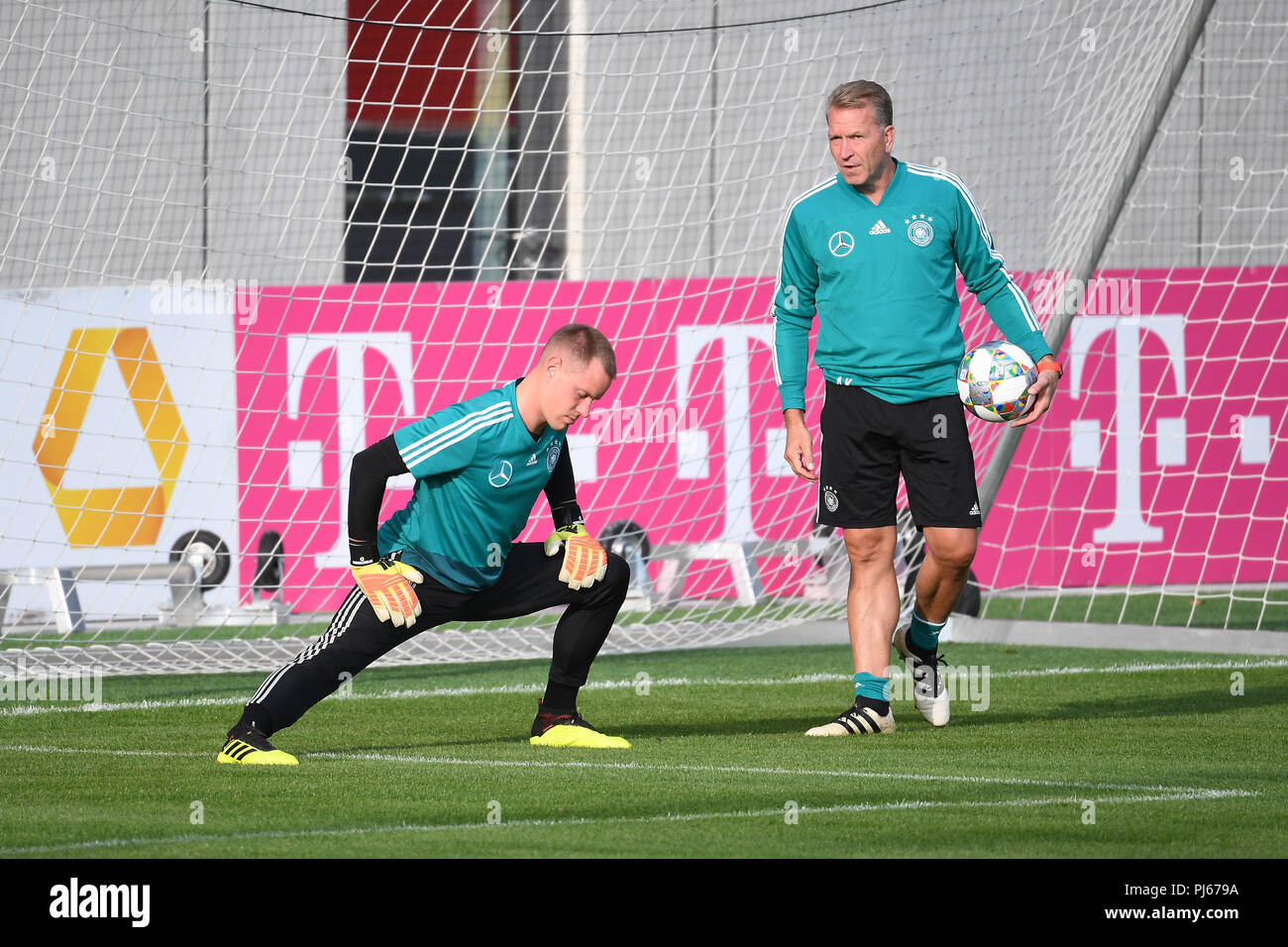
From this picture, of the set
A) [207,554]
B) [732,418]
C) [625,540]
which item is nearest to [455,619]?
[207,554]

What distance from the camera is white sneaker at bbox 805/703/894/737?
608 centimetres

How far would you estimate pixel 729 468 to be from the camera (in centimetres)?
1091

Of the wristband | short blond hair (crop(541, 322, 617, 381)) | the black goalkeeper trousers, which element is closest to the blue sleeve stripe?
short blond hair (crop(541, 322, 617, 381))

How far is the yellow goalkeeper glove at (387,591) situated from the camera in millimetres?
5336

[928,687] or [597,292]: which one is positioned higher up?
[597,292]

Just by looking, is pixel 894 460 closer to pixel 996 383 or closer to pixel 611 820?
pixel 996 383

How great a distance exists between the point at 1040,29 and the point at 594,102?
3520mm

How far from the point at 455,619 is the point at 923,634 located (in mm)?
1775

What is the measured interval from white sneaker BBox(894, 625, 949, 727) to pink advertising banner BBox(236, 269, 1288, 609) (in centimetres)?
260

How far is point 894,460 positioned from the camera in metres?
6.09

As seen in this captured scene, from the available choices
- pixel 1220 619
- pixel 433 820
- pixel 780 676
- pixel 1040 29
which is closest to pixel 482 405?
pixel 433 820
